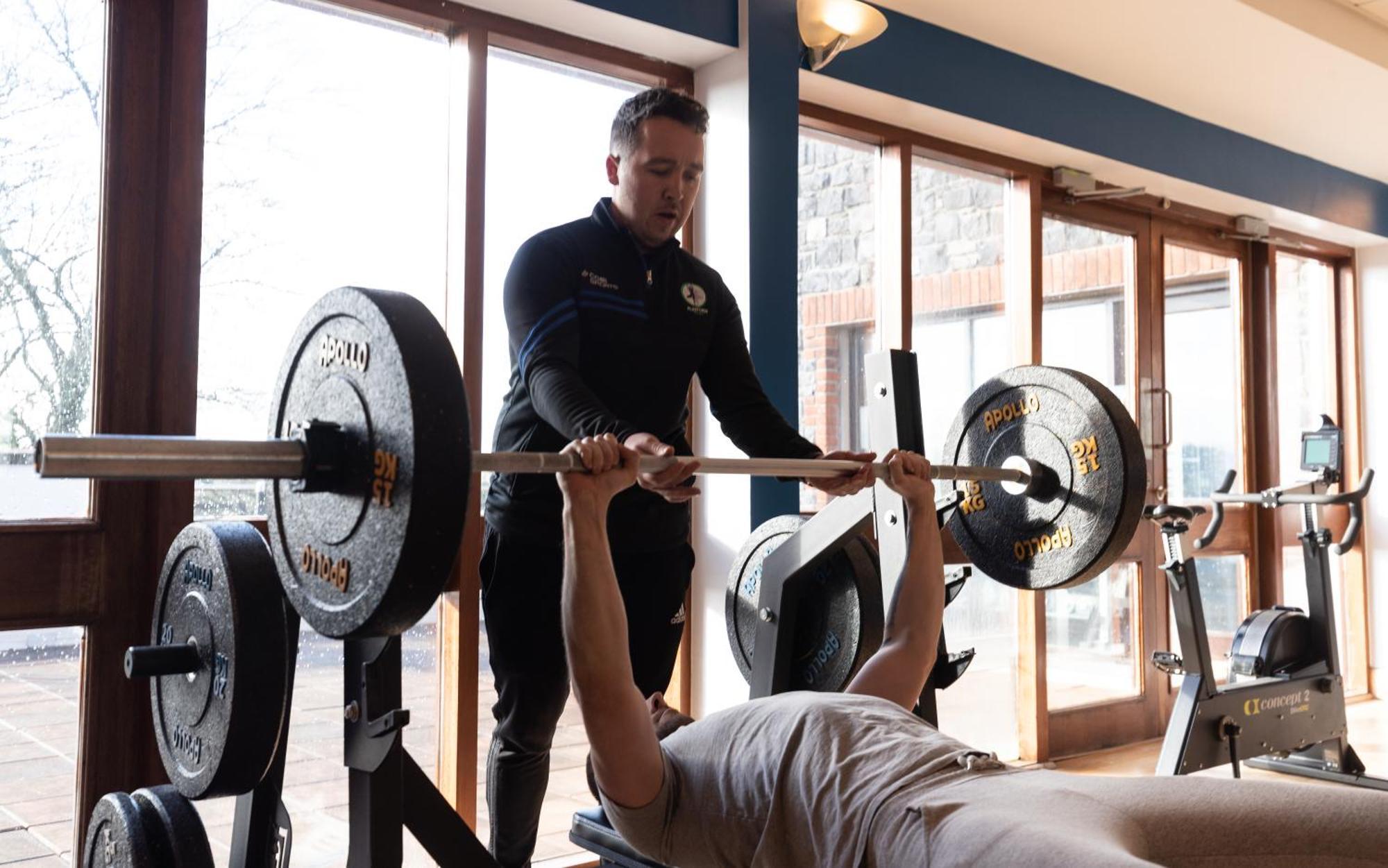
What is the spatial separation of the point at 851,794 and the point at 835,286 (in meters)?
2.32

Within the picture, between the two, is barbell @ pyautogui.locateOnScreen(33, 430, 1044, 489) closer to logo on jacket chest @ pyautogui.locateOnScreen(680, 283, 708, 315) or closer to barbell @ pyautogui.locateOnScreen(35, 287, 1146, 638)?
barbell @ pyautogui.locateOnScreen(35, 287, 1146, 638)

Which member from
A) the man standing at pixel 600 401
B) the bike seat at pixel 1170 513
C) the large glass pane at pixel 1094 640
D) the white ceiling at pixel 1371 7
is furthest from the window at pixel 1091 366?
the man standing at pixel 600 401

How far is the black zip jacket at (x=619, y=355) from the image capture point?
6.12 ft

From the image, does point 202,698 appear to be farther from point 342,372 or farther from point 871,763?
point 871,763

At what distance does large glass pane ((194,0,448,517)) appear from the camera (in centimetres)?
238

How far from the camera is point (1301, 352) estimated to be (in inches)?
206

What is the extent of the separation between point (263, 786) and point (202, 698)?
0.49 ft

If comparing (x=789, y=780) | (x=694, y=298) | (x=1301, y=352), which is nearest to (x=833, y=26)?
(x=694, y=298)

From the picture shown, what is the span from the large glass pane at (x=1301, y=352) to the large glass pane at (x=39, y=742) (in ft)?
15.1

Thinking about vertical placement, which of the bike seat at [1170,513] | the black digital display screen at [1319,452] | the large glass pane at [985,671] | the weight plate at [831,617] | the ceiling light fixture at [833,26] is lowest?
the large glass pane at [985,671]

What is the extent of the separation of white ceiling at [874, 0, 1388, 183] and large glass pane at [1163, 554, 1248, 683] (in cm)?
168

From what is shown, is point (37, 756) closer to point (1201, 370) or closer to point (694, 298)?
point (694, 298)

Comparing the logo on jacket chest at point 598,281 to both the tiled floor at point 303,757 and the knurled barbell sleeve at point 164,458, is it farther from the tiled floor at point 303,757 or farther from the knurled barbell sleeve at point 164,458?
the tiled floor at point 303,757

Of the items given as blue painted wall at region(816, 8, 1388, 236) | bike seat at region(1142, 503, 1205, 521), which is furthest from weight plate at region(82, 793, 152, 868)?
bike seat at region(1142, 503, 1205, 521)
